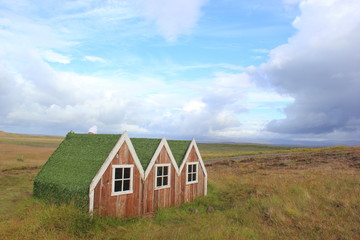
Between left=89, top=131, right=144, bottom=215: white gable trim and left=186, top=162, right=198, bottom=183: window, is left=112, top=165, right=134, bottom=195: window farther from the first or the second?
left=186, top=162, right=198, bottom=183: window

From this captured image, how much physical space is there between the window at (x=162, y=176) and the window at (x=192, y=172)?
185 centimetres

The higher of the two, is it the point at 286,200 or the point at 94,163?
the point at 94,163

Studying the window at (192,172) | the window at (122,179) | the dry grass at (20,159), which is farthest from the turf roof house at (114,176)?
the dry grass at (20,159)

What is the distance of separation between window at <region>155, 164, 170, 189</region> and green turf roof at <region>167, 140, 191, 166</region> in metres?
1.22

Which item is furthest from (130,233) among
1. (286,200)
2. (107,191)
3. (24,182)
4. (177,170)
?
(24,182)

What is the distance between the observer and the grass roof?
36.5 feet

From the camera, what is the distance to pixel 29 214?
1000 cm

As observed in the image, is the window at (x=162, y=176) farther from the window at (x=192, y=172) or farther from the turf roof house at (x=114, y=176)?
the window at (x=192, y=172)

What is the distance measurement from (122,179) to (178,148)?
4.90 m

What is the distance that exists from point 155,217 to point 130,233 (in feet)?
9.55

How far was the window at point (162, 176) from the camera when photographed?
13750 millimetres

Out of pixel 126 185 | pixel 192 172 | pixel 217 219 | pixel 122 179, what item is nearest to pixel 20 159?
pixel 192 172

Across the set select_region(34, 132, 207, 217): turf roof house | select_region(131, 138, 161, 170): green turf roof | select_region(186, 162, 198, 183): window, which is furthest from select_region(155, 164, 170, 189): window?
select_region(186, 162, 198, 183): window

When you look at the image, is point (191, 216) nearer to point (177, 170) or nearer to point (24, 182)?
point (177, 170)
